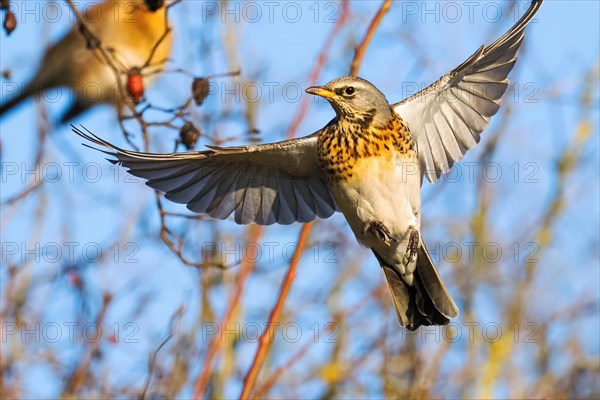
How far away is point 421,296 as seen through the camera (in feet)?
14.5

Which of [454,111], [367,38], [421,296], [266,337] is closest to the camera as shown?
[266,337]

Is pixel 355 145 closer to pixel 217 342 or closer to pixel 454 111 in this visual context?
pixel 454 111

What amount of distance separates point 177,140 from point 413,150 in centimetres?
103

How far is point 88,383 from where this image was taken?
14.4 feet

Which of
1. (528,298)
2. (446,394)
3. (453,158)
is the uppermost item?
(453,158)

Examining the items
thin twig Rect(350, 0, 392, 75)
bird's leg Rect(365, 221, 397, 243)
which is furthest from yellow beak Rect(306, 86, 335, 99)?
bird's leg Rect(365, 221, 397, 243)

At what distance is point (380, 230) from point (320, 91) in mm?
643

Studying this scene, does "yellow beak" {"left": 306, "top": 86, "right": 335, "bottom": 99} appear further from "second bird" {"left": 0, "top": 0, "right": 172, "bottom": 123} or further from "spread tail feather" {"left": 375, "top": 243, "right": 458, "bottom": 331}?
"second bird" {"left": 0, "top": 0, "right": 172, "bottom": 123}

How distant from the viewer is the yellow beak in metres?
3.99

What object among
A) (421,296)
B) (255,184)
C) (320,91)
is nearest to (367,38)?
(320,91)

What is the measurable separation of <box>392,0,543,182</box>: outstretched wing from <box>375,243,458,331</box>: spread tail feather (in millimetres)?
423

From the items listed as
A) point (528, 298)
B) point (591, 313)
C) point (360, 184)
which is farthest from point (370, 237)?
point (591, 313)

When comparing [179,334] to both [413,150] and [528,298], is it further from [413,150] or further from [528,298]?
[528,298]

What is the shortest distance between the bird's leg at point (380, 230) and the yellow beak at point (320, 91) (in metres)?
0.57
